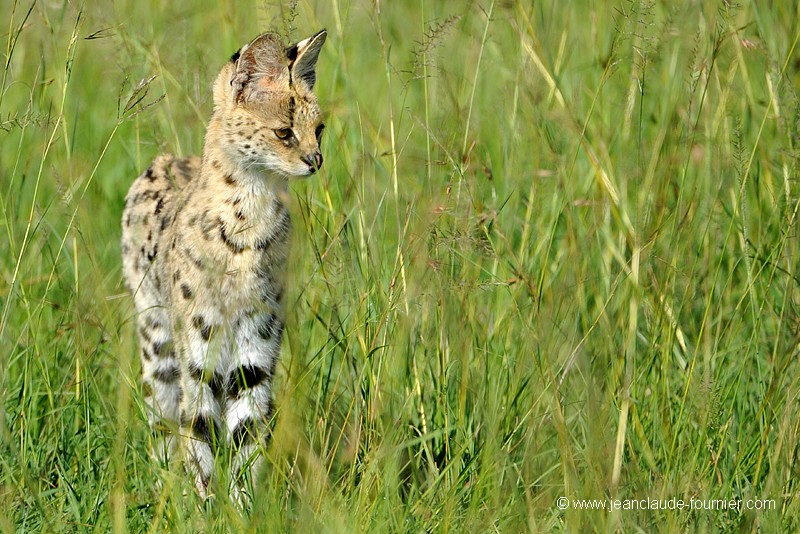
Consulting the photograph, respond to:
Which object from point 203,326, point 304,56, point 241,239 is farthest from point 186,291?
point 304,56

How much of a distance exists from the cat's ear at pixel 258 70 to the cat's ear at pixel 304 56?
0.05 m

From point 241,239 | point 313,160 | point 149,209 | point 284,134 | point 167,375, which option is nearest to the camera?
point 313,160

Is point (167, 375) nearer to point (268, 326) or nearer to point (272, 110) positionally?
point (268, 326)

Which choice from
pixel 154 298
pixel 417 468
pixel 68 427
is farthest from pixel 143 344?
pixel 417 468

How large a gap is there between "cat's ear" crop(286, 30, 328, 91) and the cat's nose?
37 cm

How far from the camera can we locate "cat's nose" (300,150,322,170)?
382cm

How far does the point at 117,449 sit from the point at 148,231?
7.81 feet

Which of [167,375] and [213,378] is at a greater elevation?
[213,378]

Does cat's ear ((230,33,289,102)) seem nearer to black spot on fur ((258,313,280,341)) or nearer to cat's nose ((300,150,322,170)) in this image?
cat's nose ((300,150,322,170))

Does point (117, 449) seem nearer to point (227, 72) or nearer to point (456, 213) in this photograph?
point (456, 213)

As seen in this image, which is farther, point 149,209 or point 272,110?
point 149,209

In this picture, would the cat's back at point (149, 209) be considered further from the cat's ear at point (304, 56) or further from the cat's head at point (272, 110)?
the cat's ear at point (304, 56)

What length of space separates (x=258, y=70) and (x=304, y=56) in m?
0.18

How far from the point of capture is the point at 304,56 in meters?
4.09
